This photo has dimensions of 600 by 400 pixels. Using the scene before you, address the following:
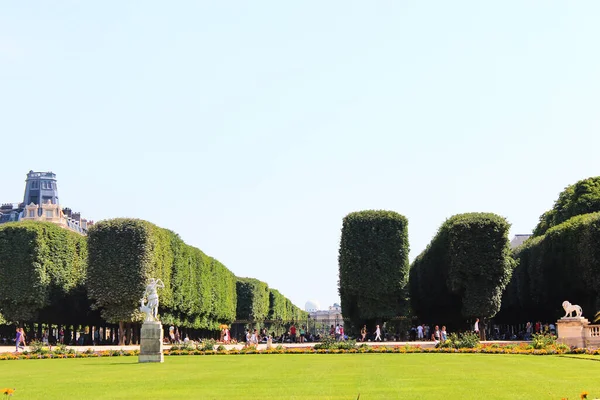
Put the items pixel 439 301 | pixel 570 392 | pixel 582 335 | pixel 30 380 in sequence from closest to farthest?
1. pixel 570 392
2. pixel 30 380
3. pixel 582 335
4. pixel 439 301

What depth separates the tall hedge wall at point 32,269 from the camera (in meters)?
56.1

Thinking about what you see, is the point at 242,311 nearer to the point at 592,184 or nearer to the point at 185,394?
the point at 592,184

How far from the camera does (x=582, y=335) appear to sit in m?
38.3

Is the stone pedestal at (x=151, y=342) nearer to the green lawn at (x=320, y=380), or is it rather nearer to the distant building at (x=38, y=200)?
the green lawn at (x=320, y=380)

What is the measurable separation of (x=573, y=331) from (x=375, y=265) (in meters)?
19.9

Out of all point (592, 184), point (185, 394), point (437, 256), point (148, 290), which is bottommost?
point (185, 394)

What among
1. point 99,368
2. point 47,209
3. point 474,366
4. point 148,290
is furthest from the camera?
point 47,209

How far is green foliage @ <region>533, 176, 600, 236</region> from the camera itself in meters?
69.9

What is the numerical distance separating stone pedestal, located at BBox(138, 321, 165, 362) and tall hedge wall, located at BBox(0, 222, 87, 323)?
27613 mm

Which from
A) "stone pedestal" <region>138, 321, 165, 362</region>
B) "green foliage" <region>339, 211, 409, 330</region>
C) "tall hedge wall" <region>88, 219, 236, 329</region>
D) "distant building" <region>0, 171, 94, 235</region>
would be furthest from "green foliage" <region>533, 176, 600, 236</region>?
"distant building" <region>0, 171, 94, 235</region>

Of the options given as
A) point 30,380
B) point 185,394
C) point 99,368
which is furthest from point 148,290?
point 185,394

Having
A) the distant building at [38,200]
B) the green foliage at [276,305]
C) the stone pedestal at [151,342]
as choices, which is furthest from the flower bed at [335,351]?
the distant building at [38,200]

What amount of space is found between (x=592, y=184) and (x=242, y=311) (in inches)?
1707

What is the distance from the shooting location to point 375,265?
57375 millimetres
